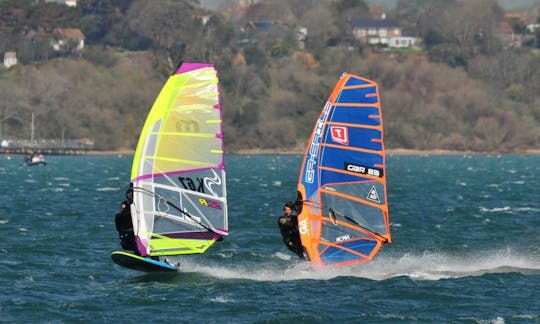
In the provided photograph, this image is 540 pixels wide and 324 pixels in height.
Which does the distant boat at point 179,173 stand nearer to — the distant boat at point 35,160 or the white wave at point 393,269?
the white wave at point 393,269

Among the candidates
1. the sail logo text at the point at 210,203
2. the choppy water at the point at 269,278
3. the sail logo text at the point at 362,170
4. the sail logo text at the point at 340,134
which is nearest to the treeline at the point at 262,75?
the choppy water at the point at 269,278

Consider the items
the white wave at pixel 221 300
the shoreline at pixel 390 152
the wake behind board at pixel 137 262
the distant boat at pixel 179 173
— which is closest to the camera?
the white wave at pixel 221 300

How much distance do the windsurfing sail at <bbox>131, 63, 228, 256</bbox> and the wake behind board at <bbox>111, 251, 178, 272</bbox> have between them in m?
0.27

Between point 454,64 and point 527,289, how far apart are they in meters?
161

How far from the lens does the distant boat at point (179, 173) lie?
22.2m

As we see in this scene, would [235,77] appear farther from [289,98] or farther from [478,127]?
[478,127]

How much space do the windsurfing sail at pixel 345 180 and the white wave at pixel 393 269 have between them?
1.15ft

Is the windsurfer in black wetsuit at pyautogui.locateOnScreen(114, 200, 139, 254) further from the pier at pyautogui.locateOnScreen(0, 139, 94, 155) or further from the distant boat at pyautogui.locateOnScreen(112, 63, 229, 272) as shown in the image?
the pier at pyautogui.locateOnScreen(0, 139, 94, 155)

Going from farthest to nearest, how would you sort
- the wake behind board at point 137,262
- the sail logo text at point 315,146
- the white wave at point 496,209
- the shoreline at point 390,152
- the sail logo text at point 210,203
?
the shoreline at point 390,152, the white wave at point 496,209, the sail logo text at point 210,203, the wake behind board at point 137,262, the sail logo text at point 315,146

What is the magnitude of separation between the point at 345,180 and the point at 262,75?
144343mm

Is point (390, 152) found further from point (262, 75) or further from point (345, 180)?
point (345, 180)

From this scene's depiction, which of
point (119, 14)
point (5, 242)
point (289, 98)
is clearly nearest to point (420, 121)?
point (289, 98)

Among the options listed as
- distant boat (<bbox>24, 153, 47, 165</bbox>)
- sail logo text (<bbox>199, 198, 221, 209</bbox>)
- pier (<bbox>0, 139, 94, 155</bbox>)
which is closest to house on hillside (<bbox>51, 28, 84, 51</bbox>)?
pier (<bbox>0, 139, 94, 155</bbox>)

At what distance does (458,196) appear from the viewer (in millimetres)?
51281
